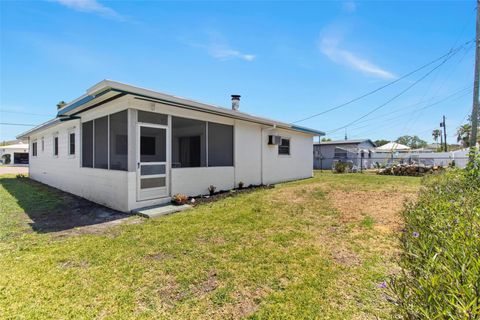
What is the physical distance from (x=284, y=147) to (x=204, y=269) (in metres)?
9.97

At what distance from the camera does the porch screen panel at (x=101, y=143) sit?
7012mm

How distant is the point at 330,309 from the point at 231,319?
921 millimetres

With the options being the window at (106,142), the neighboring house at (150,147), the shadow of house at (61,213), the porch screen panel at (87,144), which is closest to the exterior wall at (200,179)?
the neighboring house at (150,147)

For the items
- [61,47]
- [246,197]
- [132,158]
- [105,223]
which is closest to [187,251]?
[105,223]

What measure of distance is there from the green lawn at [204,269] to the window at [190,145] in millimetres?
3148

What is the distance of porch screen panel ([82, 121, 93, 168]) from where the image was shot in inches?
307

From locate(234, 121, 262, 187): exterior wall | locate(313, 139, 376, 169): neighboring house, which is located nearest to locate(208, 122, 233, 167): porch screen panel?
locate(234, 121, 262, 187): exterior wall

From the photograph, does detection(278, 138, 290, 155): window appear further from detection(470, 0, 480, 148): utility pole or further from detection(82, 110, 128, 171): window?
→ detection(82, 110, 128, 171): window

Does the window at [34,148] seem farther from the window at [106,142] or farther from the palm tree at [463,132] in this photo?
the palm tree at [463,132]

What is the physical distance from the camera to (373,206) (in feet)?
20.6

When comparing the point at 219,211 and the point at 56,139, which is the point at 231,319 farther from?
the point at 56,139

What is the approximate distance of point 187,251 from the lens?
3.61 m

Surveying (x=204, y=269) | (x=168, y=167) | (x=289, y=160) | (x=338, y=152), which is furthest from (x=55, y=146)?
(x=338, y=152)

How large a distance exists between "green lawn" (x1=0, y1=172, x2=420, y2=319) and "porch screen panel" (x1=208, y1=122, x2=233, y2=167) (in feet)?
10.9
